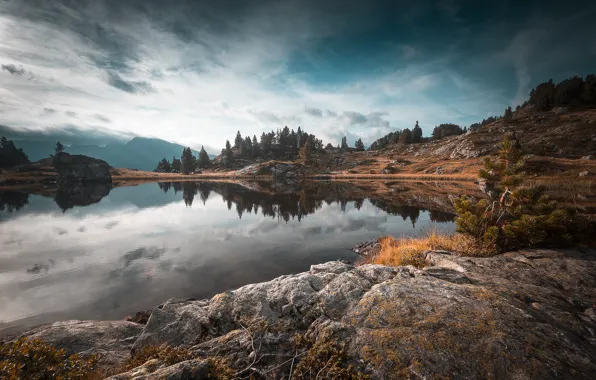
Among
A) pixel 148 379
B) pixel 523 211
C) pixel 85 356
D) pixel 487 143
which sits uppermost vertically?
pixel 487 143

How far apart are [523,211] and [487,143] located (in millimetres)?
163509

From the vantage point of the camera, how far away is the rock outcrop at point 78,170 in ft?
382

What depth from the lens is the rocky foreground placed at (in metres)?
4.62

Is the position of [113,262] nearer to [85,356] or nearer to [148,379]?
[85,356]

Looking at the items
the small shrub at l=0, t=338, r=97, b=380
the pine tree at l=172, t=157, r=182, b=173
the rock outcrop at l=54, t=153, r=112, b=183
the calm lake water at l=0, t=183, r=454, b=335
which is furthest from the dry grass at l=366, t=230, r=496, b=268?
the pine tree at l=172, t=157, r=182, b=173

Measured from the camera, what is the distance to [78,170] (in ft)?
389

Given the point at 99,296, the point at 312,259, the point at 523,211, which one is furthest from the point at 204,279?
the point at 523,211

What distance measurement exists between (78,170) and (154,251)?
139 metres

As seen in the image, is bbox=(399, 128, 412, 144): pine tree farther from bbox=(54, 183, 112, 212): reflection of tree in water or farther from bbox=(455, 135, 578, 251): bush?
bbox=(455, 135, 578, 251): bush

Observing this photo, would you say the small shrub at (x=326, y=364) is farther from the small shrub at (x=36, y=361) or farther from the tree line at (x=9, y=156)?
the tree line at (x=9, y=156)

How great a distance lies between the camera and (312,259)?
63.7 ft

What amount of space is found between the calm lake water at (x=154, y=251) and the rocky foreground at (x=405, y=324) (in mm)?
5348

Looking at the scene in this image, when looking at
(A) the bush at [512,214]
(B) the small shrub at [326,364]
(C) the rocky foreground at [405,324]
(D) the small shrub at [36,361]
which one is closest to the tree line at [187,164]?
(C) the rocky foreground at [405,324]

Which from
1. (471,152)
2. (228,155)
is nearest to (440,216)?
(471,152)
